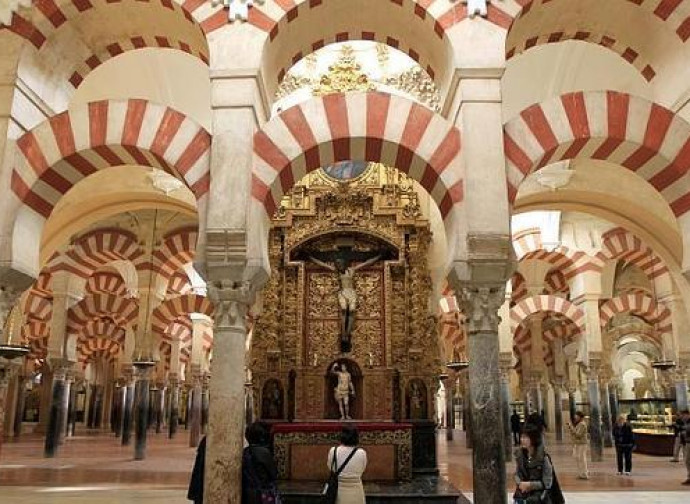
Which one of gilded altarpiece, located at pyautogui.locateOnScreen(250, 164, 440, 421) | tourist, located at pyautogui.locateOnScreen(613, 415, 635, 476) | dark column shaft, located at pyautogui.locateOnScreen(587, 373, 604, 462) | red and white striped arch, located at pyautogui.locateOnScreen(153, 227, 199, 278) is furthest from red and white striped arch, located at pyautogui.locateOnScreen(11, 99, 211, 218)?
dark column shaft, located at pyautogui.locateOnScreen(587, 373, 604, 462)

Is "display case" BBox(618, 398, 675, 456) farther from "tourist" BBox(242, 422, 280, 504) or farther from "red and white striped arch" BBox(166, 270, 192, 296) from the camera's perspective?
"tourist" BBox(242, 422, 280, 504)

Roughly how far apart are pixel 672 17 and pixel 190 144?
4458mm

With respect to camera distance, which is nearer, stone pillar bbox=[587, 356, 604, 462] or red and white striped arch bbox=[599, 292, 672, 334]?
stone pillar bbox=[587, 356, 604, 462]

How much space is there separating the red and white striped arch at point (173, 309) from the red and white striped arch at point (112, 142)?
7.91m

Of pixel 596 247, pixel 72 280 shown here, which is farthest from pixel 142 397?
pixel 596 247

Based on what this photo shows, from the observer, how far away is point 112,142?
18.4ft

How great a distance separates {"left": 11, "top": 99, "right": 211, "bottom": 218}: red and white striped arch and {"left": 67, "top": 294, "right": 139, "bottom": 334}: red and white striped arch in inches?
331

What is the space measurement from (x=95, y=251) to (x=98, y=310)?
2226 millimetres

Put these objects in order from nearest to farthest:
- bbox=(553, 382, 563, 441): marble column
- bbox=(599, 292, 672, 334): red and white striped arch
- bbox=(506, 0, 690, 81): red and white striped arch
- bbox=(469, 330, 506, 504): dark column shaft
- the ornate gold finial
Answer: bbox=(469, 330, 506, 504): dark column shaft, bbox=(506, 0, 690, 81): red and white striped arch, the ornate gold finial, bbox=(599, 292, 672, 334): red and white striped arch, bbox=(553, 382, 563, 441): marble column

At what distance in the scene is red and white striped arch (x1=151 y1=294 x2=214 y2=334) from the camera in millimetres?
→ 13508

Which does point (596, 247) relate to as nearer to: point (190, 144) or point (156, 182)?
point (156, 182)

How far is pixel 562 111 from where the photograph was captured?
5.66 meters

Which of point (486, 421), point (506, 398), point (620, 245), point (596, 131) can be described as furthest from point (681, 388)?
point (486, 421)

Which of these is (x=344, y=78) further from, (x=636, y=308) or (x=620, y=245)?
(x=636, y=308)
